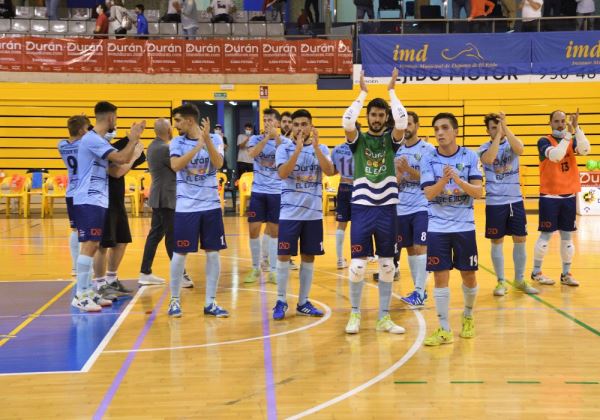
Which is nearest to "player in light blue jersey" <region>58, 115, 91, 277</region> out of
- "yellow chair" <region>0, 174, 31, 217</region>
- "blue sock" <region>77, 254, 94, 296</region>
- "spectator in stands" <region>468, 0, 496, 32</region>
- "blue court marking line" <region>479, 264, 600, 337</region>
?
"blue sock" <region>77, 254, 94, 296</region>

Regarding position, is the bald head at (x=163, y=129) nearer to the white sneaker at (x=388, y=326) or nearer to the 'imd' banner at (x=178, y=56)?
the white sneaker at (x=388, y=326)

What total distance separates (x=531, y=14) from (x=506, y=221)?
13.8 meters

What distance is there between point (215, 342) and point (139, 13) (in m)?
16.5

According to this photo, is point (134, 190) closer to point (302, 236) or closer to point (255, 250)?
point (255, 250)

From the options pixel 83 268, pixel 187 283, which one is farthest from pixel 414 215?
pixel 83 268

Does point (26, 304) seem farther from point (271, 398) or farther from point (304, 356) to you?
point (271, 398)

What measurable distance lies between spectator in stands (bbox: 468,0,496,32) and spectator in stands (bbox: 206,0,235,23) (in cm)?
715

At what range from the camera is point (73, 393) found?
4867 mm

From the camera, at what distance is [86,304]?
24.7ft

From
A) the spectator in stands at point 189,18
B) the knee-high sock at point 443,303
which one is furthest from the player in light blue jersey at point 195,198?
the spectator in stands at point 189,18

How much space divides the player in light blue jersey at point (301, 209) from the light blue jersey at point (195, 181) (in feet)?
2.32

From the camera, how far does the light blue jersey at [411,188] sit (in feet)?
25.1

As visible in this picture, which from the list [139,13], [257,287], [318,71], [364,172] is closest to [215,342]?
[364,172]

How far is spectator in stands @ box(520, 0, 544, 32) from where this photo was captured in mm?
19578
